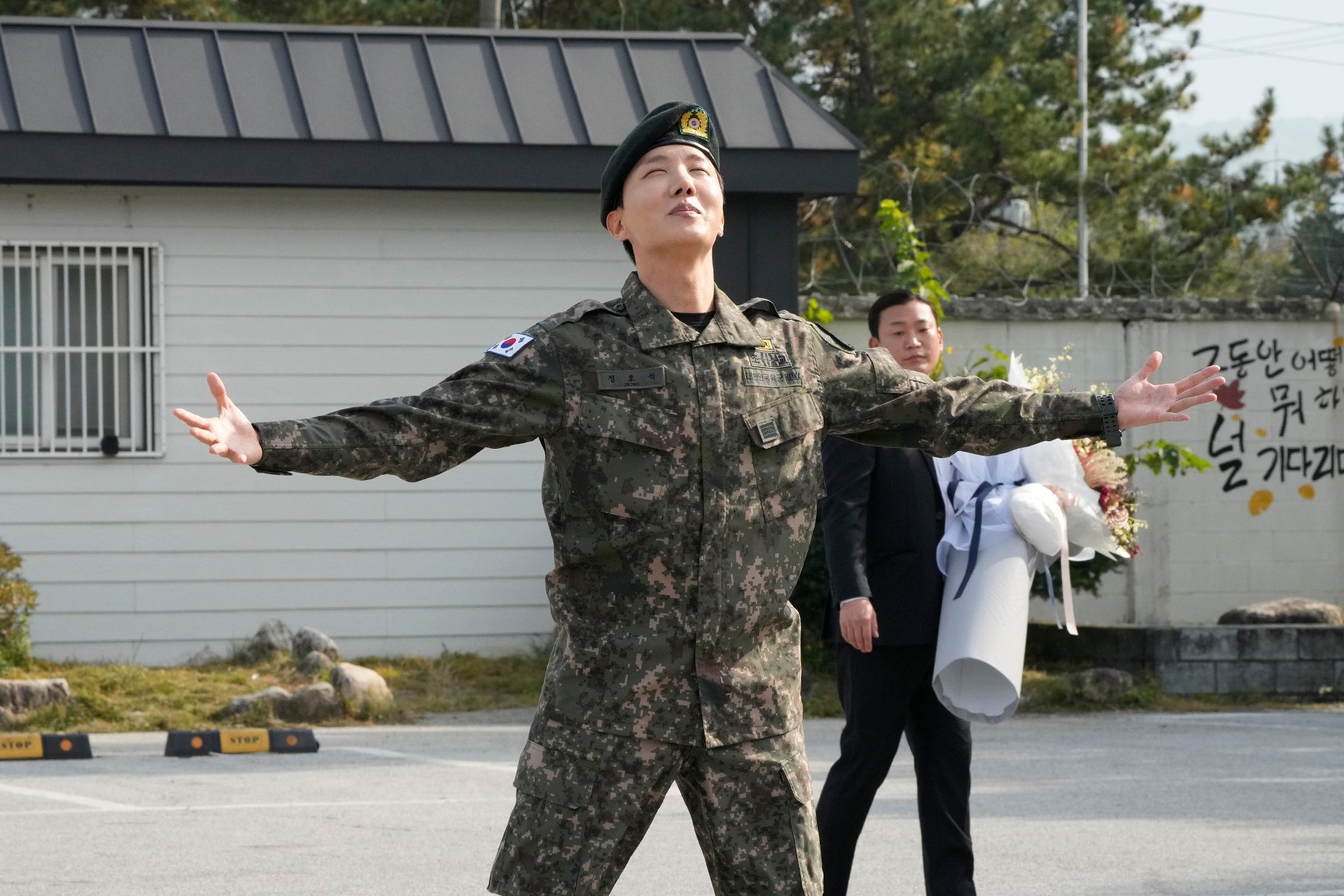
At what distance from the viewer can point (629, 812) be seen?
3.35 meters

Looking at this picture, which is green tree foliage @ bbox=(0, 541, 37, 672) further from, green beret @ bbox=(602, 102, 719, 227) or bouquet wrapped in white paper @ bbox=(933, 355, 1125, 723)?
green beret @ bbox=(602, 102, 719, 227)

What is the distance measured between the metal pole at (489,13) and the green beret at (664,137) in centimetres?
1553

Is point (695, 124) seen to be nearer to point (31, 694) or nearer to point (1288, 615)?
point (31, 694)

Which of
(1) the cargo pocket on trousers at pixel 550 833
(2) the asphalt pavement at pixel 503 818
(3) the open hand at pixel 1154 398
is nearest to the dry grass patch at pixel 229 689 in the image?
(2) the asphalt pavement at pixel 503 818

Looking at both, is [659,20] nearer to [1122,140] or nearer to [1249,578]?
[1122,140]

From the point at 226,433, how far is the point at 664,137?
42.1 inches

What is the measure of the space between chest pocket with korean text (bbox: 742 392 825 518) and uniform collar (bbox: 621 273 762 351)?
0.51 feet

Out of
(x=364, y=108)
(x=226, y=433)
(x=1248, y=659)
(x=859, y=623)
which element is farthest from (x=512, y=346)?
(x=1248, y=659)

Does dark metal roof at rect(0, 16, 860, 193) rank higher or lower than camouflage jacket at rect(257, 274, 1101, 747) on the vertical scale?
higher

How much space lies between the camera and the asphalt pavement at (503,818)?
6176mm

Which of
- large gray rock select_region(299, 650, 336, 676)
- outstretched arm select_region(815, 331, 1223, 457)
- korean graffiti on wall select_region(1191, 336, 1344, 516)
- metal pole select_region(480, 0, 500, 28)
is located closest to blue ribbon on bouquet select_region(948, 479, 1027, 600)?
outstretched arm select_region(815, 331, 1223, 457)

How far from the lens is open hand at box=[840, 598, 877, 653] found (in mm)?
5141

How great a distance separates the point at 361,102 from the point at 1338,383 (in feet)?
27.5

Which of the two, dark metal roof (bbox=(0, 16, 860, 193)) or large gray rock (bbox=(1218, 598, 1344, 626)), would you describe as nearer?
dark metal roof (bbox=(0, 16, 860, 193))
